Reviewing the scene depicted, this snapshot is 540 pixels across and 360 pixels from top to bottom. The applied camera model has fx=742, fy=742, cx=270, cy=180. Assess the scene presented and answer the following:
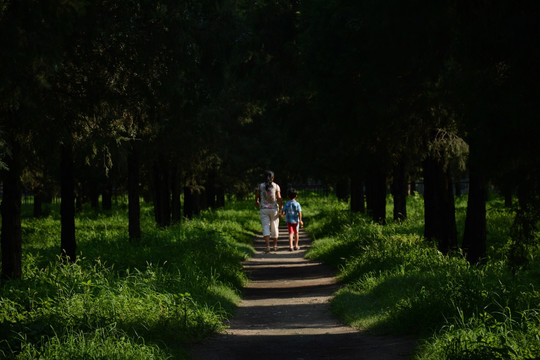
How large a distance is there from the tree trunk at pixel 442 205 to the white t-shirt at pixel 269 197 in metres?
3.87

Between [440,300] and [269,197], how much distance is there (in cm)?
992

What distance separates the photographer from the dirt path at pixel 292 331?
7938 millimetres

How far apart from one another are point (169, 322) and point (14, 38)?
3883mm

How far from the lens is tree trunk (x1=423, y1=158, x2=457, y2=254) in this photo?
15.2 metres

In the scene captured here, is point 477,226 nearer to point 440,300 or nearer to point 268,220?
point 440,300

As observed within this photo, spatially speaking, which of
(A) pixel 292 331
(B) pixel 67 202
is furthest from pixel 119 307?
(B) pixel 67 202

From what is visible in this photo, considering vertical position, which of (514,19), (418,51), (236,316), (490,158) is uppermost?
(418,51)

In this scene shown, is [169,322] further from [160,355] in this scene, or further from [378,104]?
[378,104]

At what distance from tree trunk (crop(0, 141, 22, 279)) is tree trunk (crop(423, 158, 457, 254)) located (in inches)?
321

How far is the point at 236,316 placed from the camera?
420 inches

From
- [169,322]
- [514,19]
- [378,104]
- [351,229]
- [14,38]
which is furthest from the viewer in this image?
[351,229]

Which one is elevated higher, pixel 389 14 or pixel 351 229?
pixel 389 14

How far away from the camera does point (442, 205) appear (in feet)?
50.8

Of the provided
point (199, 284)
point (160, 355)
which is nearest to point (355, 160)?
point (199, 284)
